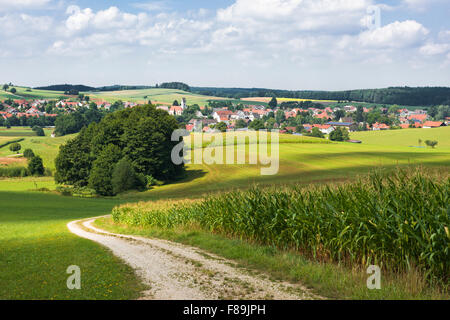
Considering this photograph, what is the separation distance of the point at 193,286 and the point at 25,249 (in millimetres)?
8998

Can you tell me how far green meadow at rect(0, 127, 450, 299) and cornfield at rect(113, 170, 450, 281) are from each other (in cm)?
169

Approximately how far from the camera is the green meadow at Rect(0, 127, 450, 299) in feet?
31.1

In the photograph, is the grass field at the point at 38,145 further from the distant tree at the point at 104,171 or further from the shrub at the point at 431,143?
the shrub at the point at 431,143

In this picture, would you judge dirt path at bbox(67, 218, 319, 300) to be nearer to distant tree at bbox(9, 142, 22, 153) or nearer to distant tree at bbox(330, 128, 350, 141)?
distant tree at bbox(9, 142, 22, 153)

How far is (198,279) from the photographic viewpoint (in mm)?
9969

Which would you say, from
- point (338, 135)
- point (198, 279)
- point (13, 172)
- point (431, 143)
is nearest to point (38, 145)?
point (13, 172)

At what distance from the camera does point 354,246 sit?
1105 centimetres

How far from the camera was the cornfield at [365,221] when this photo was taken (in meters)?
9.75

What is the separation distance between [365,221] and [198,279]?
4498 mm

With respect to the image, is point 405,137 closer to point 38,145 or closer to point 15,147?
point 38,145

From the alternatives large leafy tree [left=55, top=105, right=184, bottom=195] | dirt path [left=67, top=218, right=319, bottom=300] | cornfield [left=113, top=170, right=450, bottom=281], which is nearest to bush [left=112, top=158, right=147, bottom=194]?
large leafy tree [left=55, top=105, right=184, bottom=195]

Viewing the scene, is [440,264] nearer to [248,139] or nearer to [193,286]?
[193,286]
